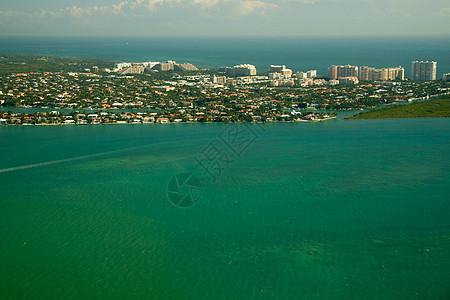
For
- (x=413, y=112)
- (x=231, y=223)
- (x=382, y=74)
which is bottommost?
(x=231, y=223)

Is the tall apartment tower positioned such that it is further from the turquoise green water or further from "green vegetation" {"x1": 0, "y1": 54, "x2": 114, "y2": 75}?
"green vegetation" {"x1": 0, "y1": 54, "x2": 114, "y2": 75}

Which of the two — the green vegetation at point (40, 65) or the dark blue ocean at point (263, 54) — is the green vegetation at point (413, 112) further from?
the green vegetation at point (40, 65)

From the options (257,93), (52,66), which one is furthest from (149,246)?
(52,66)

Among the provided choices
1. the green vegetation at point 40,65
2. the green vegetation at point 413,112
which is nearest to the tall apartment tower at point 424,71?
the green vegetation at point 413,112

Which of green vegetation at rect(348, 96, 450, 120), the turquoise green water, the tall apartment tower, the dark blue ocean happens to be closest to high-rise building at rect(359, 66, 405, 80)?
the tall apartment tower

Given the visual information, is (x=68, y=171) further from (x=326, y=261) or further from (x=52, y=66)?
(x=52, y=66)

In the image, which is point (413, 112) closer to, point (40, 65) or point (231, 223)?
point (231, 223)

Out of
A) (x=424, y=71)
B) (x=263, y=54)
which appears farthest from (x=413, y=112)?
(x=263, y=54)
